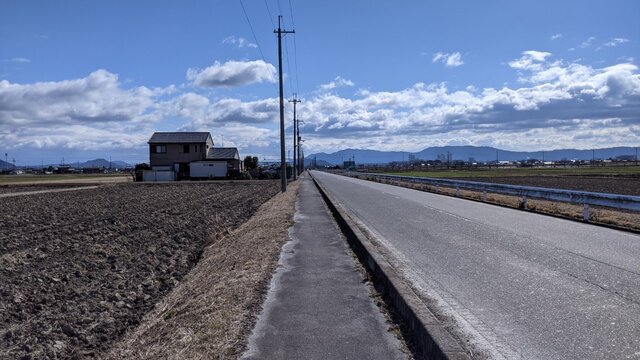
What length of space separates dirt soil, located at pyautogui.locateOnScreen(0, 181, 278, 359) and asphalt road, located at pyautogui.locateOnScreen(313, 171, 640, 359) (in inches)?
167

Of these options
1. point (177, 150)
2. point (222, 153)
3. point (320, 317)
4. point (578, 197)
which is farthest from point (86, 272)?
point (222, 153)

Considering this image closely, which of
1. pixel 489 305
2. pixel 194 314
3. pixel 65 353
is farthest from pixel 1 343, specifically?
pixel 489 305

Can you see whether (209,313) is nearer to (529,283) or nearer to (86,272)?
(529,283)

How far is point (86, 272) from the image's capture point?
11.0 meters

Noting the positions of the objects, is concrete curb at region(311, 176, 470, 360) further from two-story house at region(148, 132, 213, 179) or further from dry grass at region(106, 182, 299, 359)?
two-story house at region(148, 132, 213, 179)

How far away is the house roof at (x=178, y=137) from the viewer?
3066 inches

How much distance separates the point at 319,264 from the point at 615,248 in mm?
6012

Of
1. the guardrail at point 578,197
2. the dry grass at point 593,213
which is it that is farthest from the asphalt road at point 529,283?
the guardrail at point 578,197

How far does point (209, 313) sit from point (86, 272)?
5475 mm

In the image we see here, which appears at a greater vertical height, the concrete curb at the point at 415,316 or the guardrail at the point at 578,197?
the guardrail at the point at 578,197

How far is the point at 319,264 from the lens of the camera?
973cm

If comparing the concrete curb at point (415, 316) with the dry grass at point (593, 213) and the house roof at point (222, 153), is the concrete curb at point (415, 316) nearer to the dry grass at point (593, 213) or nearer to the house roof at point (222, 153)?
the dry grass at point (593, 213)

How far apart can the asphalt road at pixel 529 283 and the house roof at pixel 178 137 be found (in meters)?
66.4

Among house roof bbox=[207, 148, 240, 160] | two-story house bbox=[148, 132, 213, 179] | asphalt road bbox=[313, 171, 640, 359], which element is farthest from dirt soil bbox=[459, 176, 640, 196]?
house roof bbox=[207, 148, 240, 160]
